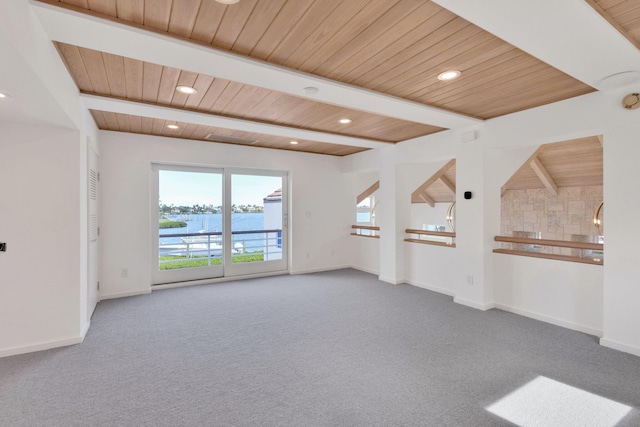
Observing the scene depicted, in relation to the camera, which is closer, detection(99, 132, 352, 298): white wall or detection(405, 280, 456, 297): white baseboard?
detection(99, 132, 352, 298): white wall

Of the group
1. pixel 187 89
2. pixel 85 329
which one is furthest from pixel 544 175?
pixel 85 329

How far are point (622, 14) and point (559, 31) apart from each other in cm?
31

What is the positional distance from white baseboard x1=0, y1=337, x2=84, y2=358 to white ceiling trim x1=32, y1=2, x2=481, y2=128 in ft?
8.38

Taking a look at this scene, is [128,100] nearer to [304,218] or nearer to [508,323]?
[304,218]

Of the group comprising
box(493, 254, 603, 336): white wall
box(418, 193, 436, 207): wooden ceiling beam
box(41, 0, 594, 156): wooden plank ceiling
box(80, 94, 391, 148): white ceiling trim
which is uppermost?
box(41, 0, 594, 156): wooden plank ceiling

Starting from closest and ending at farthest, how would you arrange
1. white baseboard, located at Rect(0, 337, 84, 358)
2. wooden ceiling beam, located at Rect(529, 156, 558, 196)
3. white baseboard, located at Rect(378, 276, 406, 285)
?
white baseboard, located at Rect(0, 337, 84, 358)
white baseboard, located at Rect(378, 276, 406, 285)
wooden ceiling beam, located at Rect(529, 156, 558, 196)

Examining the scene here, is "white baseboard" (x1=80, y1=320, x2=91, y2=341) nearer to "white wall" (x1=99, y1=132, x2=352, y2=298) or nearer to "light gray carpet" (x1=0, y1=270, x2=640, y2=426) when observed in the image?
"light gray carpet" (x1=0, y1=270, x2=640, y2=426)

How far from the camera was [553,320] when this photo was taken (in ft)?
11.5

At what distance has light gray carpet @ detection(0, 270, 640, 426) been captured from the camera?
1.97 m

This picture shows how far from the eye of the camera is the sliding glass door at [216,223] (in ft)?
16.7

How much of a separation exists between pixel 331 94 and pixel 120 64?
171 centimetres

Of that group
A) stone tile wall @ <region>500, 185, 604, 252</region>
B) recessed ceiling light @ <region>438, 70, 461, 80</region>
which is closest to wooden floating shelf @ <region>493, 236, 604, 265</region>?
recessed ceiling light @ <region>438, 70, 461, 80</region>

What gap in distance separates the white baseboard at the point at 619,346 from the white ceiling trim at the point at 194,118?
12.0 ft

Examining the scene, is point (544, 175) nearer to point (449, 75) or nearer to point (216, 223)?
point (449, 75)
